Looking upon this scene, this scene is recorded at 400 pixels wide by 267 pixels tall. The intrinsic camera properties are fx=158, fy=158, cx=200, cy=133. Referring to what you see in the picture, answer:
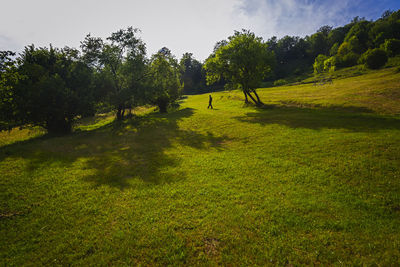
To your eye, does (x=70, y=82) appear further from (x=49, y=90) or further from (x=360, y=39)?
(x=360, y=39)

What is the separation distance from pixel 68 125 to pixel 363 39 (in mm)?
137480

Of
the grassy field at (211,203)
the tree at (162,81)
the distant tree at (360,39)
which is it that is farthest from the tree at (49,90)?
the distant tree at (360,39)

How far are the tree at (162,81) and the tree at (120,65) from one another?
3.06 meters

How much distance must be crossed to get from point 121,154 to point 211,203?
423 inches

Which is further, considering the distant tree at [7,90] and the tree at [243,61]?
the tree at [243,61]

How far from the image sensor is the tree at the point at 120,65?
86.8 ft

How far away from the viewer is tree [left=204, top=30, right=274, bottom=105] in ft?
102

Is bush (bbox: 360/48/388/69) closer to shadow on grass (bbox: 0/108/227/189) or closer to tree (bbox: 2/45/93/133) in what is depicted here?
shadow on grass (bbox: 0/108/227/189)

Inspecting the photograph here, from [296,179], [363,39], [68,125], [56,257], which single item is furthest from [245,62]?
[363,39]

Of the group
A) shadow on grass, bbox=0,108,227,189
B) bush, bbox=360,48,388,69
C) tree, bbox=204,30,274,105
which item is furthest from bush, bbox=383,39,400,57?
shadow on grass, bbox=0,108,227,189

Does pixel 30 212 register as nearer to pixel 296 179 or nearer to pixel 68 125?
pixel 296 179

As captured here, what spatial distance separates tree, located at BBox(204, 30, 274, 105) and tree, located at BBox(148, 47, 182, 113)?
10232 mm

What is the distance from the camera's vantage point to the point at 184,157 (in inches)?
541

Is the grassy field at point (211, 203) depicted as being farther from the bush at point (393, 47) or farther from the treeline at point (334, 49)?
the bush at point (393, 47)
